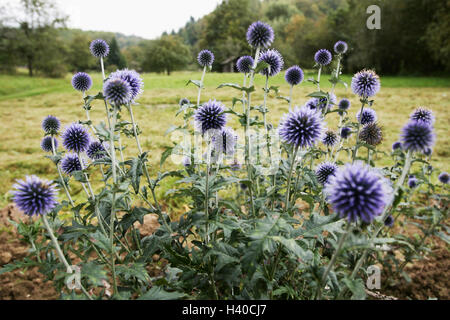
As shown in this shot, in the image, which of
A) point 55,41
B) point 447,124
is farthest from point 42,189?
point 55,41

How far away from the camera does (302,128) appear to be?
1796 mm

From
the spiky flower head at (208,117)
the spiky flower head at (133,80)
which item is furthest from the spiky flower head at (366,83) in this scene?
the spiky flower head at (133,80)

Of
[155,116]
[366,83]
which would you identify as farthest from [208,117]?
[155,116]

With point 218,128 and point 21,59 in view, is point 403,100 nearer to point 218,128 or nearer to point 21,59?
point 218,128

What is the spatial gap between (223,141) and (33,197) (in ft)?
4.38

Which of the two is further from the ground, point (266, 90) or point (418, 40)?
point (418, 40)

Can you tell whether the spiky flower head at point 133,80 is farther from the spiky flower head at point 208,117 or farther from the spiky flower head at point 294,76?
the spiky flower head at point 294,76

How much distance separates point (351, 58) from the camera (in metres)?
19.3

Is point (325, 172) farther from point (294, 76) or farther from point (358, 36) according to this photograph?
point (358, 36)

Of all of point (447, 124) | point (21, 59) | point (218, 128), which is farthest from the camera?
point (21, 59)

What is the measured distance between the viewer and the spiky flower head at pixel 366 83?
2498 millimetres

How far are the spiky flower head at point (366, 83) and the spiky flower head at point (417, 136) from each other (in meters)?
1.15
